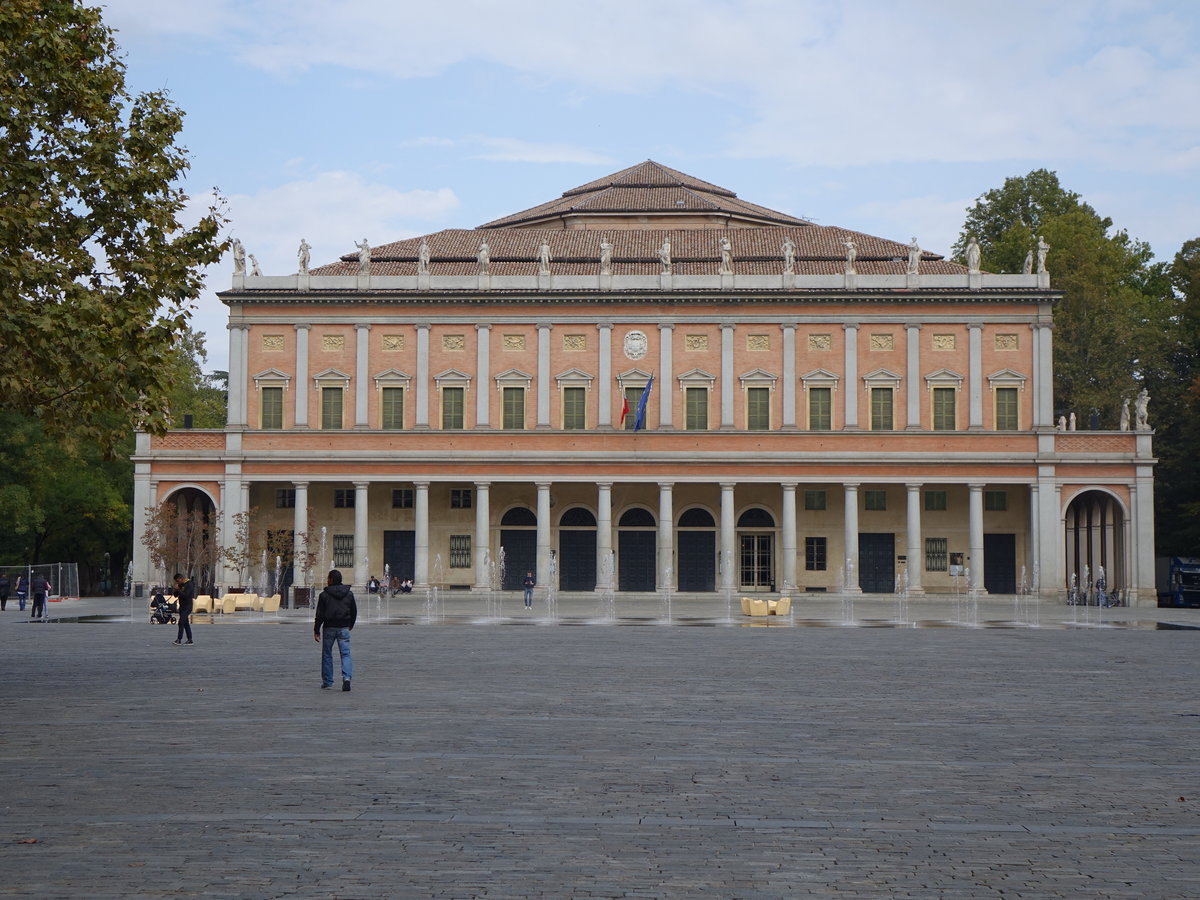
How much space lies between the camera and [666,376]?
5897cm

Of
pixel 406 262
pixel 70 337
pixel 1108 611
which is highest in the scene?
pixel 406 262

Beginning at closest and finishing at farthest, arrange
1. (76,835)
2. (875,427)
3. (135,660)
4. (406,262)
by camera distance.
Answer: (76,835) < (135,660) < (875,427) < (406,262)

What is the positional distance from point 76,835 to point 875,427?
2041 inches

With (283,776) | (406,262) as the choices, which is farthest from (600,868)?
(406,262)

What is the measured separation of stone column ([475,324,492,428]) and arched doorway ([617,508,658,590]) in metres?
7.60

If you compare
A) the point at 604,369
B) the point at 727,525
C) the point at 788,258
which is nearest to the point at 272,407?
the point at 604,369

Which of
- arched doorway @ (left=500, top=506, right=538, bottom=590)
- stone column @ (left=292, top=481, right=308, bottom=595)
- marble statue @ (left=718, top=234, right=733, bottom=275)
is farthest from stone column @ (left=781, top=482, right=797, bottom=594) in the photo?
stone column @ (left=292, top=481, right=308, bottom=595)

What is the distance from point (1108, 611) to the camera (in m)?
50.7

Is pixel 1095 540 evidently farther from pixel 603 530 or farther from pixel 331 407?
pixel 331 407

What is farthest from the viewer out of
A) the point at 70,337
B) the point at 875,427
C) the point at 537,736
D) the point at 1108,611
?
the point at 875,427

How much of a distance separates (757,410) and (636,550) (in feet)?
26.7

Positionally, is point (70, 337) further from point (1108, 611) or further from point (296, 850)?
point (1108, 611)

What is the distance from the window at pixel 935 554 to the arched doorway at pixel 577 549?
1434cm

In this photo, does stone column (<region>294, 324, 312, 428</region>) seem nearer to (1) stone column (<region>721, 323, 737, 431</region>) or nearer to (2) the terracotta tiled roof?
(2) the terracotta tiled roof
